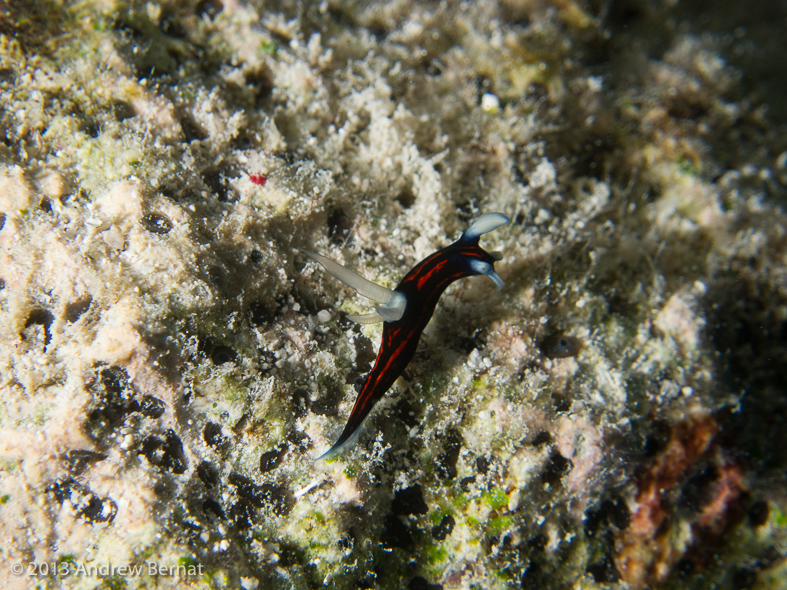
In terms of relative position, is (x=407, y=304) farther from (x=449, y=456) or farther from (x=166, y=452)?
(x=166, y=452)

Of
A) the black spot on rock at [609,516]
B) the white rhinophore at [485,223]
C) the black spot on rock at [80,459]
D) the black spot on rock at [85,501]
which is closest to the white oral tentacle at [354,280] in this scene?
the white rhinophore at [485,223]

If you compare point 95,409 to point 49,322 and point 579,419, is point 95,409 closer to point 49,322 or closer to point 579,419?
point 49,322

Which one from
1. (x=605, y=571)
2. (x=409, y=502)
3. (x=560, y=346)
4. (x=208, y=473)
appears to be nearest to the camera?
(x=208, y=473)

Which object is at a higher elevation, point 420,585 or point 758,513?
point 758,513

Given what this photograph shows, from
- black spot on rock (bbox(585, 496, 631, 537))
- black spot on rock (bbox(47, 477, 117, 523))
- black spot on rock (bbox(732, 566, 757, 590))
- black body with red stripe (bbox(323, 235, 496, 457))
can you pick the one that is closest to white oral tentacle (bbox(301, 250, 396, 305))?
black body with red stripe (bbox(323, 235, 496, 457))

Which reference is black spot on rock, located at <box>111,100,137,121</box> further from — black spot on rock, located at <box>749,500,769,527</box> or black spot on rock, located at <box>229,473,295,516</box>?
black spot on rock, located at <box>749,500,769,527</box>

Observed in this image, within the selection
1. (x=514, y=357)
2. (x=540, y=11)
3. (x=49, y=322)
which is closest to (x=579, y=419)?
(x=514, y=357)

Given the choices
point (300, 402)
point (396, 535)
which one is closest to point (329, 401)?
point (300, 402)
